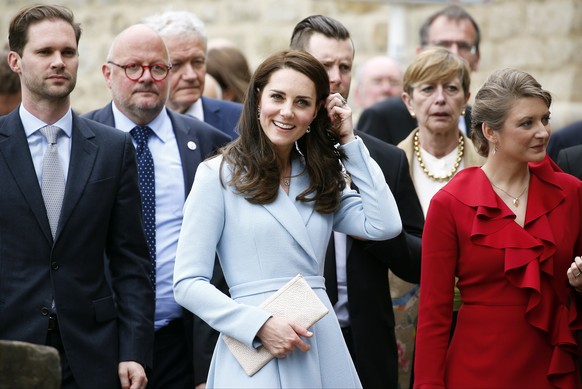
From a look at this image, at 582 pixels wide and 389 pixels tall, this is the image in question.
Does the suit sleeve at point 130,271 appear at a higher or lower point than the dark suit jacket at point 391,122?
lower

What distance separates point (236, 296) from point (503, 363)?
1.12 m

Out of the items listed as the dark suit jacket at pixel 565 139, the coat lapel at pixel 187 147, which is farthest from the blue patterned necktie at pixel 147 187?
the dark suit jacket at pixel 565 139

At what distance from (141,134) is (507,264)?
2.27 m

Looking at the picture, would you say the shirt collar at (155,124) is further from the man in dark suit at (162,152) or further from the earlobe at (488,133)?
the earlobe at (488,133)

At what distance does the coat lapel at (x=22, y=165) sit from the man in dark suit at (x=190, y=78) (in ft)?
6.85

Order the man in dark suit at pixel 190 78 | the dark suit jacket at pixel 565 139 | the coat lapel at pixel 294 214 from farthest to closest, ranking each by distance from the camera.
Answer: the man in dark suit at pixel 190 78
the dark suit jacket at pixel 565 139
the coat lapel at pixel 294 214

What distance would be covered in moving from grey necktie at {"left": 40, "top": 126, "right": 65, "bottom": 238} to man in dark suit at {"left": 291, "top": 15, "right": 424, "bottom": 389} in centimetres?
135

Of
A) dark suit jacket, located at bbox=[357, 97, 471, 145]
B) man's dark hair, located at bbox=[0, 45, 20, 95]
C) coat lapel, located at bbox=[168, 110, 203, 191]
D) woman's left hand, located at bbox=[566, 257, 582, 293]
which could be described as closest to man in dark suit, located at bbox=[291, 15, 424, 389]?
coat lapel, located at bbox=[168, 110, 203, 191]

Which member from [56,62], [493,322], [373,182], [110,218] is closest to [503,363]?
[493,322]

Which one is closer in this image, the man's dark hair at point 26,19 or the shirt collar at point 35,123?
the shirt collar at point 35,123

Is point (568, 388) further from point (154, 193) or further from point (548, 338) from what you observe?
point (154, 193)

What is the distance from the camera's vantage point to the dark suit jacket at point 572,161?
6.27 m

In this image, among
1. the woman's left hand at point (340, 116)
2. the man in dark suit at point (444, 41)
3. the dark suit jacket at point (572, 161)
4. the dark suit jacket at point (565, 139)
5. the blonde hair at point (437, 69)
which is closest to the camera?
the woman's left hand at point (340, 116)

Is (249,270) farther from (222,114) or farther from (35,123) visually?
→ (222,114)
